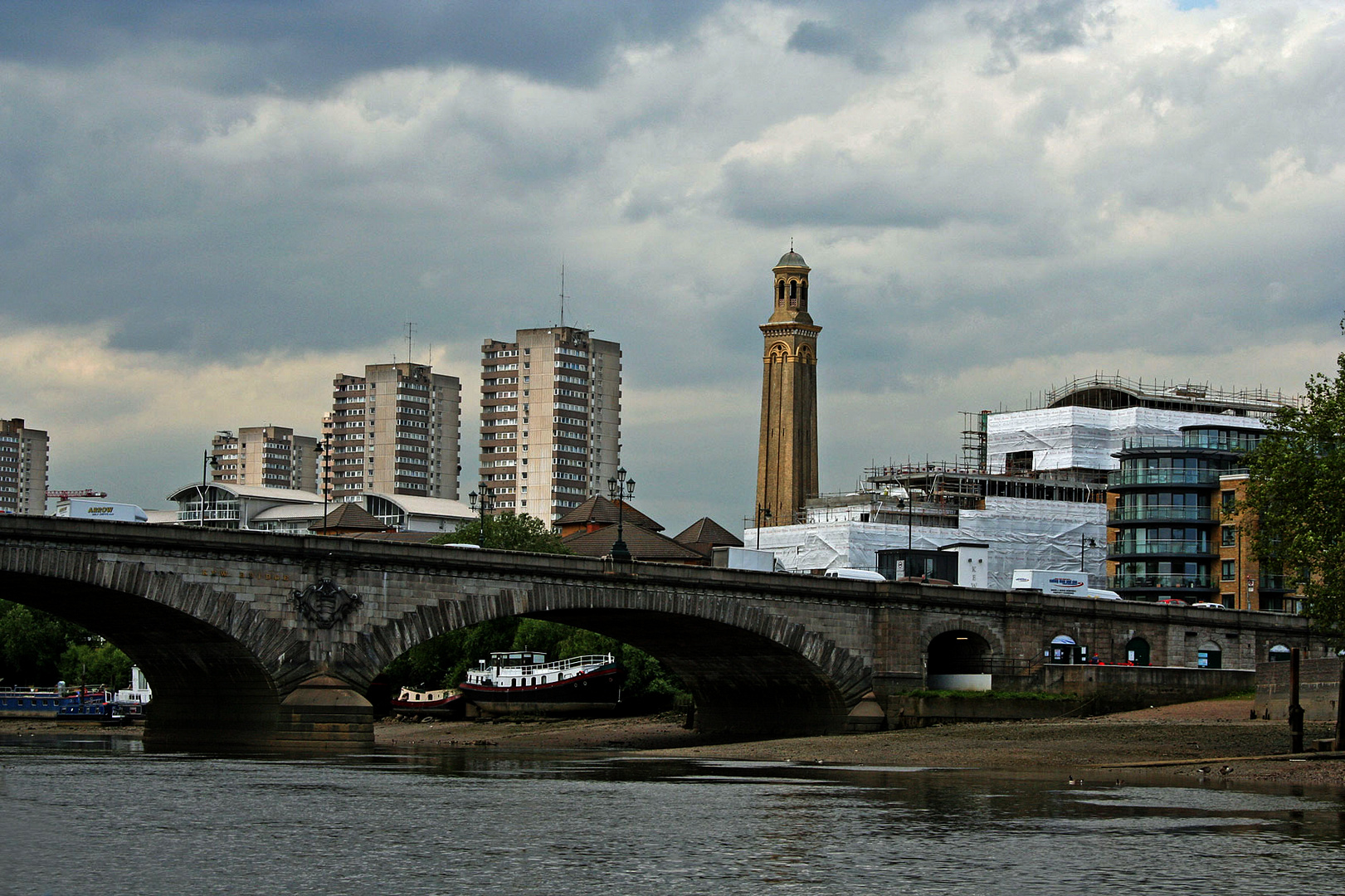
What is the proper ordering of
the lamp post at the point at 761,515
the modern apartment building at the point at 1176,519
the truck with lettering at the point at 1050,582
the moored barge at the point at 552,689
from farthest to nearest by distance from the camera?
the lamp post at the point at 761,515
the modern apartment building at the point at 1176,519
the moored barge at the point at 552,689
the truck with lettering at the point at 1050,582

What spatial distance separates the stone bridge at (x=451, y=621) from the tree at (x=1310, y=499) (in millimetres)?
27844

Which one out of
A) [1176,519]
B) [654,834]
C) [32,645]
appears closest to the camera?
[654,834]

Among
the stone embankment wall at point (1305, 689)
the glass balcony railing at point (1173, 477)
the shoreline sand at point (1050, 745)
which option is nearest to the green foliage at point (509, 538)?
the shoreline sand at point (1050, 745)

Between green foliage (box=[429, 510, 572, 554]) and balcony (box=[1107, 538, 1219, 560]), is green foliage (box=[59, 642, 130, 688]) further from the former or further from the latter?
balcony (box=[1107, 538, 1219, 560])

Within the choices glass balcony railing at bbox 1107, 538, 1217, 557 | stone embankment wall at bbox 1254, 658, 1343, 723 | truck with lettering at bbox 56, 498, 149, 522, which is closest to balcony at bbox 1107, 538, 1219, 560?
glass balcony railing at bbox 1107, 538, 1217, 557

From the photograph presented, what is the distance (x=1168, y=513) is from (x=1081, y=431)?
25702 mm

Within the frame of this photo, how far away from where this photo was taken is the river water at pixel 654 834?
1156 inches

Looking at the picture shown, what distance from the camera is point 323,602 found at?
226 feet

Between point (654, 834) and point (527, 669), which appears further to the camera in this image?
point (527, 669)

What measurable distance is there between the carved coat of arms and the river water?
14.6m

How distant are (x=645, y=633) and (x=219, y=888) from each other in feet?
193

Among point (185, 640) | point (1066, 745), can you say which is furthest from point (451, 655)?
point (1066, 745)

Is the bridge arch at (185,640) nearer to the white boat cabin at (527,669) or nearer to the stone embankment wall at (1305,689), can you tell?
the white boat cabin at (527,669)

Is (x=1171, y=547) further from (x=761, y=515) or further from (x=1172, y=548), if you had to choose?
(x=761, y=515)
